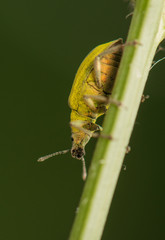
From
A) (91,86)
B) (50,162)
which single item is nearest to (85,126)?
(91,86)

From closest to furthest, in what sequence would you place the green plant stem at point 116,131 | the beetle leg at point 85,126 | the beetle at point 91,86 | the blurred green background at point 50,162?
1. the green plant stem at point 116,131
2. the beetle at point 91,86
3. the beetle leg at point 85,126
4. the blurred green background at point 50,162

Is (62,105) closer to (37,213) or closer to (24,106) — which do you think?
(24,106)

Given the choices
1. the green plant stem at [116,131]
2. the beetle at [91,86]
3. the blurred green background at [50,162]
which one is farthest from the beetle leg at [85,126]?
the blurred green background at [50,162]

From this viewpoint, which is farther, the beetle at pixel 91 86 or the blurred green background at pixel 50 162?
the blurred green background at pixel 50 162

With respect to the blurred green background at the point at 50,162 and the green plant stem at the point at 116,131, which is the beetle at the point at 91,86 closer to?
the green plant stem at the point at 116,131

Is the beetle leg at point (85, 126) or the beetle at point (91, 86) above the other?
the beetle at point (91, 86)

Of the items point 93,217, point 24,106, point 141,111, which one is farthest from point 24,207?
point 93,217
